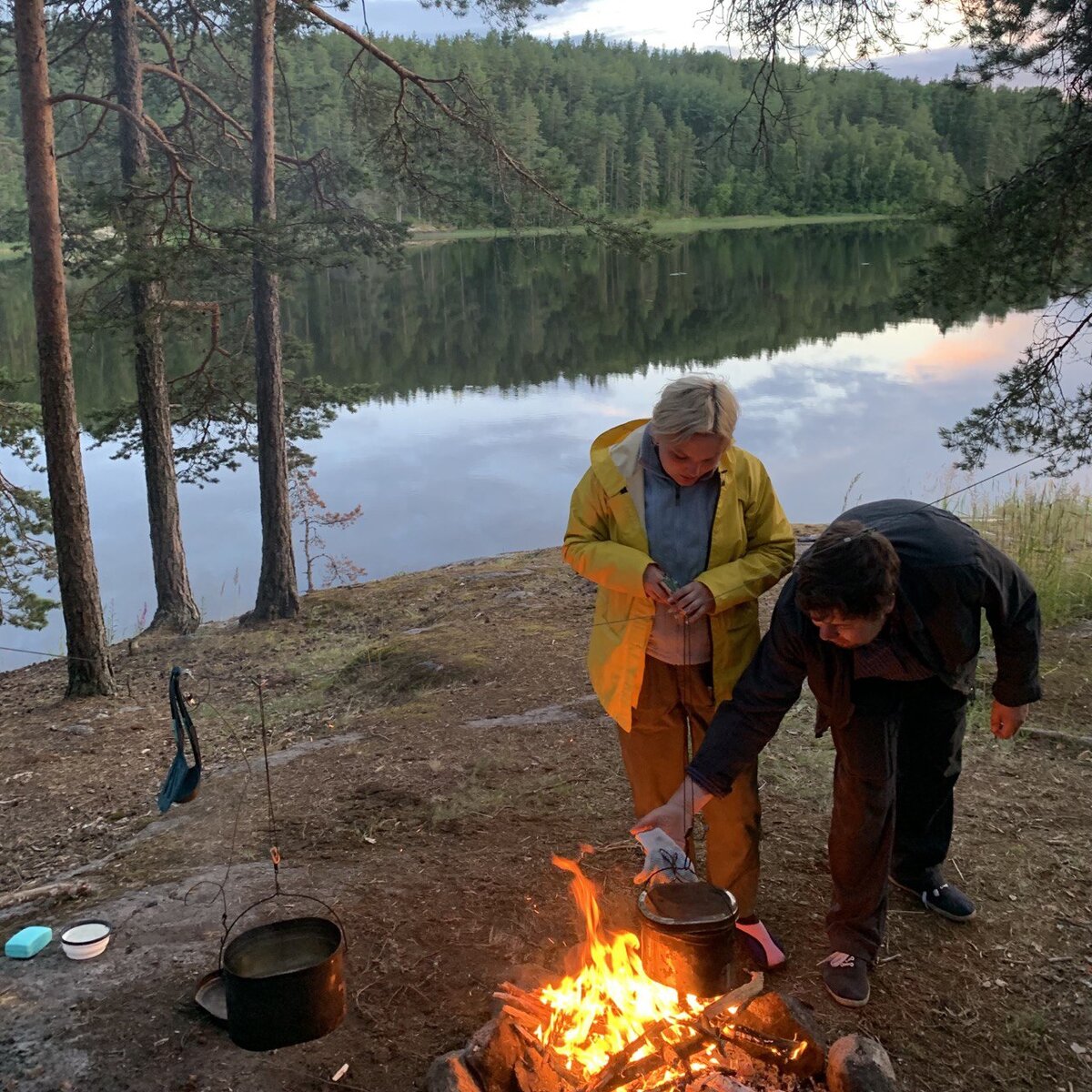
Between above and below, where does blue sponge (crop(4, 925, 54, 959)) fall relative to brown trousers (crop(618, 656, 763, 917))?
below

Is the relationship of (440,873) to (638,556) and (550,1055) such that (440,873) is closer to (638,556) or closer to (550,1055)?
(550,1055)

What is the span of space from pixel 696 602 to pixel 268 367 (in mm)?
8420

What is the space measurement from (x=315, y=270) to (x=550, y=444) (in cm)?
1060

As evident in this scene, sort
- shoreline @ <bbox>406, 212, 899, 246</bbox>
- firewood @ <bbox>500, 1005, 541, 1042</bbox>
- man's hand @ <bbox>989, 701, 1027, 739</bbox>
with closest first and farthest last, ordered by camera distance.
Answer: firewood @ <bbox>500, 1005, 541, 1042</bbox> → man's hand @ <bbox>989, 701, 1027, 739</bbox> → shoreline @ <bbox>406, 212, 899, 246</bbox>

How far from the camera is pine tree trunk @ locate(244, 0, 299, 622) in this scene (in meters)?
9.93

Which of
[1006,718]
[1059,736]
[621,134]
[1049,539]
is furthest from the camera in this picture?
[621,134]

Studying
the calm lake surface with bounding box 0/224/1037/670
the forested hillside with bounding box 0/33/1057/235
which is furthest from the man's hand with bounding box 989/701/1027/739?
the calm lake surface with bounding box 0/224/1037/670

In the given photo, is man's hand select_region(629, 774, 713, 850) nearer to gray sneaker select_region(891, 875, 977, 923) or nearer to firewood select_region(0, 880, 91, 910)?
gray sneaker select_region(891, 875, 977, 923)

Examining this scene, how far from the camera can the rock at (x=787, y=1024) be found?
2484 mm

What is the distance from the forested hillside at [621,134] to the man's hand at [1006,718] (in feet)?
10.4

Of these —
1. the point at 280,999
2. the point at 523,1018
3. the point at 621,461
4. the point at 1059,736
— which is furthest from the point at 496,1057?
the point at 1059,736

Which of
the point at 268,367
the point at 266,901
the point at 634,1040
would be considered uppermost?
the point at 268,367

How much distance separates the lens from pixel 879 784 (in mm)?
2775

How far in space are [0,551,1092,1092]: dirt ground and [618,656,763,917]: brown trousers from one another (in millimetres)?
374
